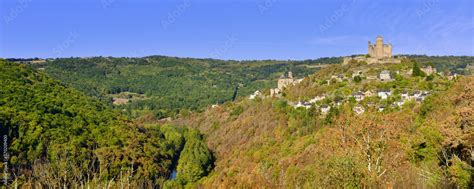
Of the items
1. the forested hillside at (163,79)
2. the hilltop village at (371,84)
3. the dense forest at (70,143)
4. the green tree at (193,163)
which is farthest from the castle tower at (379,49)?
the forested hillside at (163,79)

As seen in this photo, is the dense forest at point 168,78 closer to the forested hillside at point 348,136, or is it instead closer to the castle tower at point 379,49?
the forested hillside at point 348,136

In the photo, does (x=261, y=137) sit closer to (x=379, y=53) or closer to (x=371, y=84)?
(x=371, y=84)

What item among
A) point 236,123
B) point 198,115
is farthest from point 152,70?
point 236,123

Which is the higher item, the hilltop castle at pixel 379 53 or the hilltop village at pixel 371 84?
the hilltop castle at pixel 379 53

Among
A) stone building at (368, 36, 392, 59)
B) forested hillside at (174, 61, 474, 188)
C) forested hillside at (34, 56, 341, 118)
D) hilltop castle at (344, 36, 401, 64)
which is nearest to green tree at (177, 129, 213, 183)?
forested hillside at (174, 61, 474, 188)

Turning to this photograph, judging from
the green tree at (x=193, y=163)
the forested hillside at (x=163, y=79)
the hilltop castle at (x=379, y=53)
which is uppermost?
the hilltop castle at (x=379, y=53)

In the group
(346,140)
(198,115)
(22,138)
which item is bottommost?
(198,115)

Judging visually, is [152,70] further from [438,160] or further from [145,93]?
[438,160]
